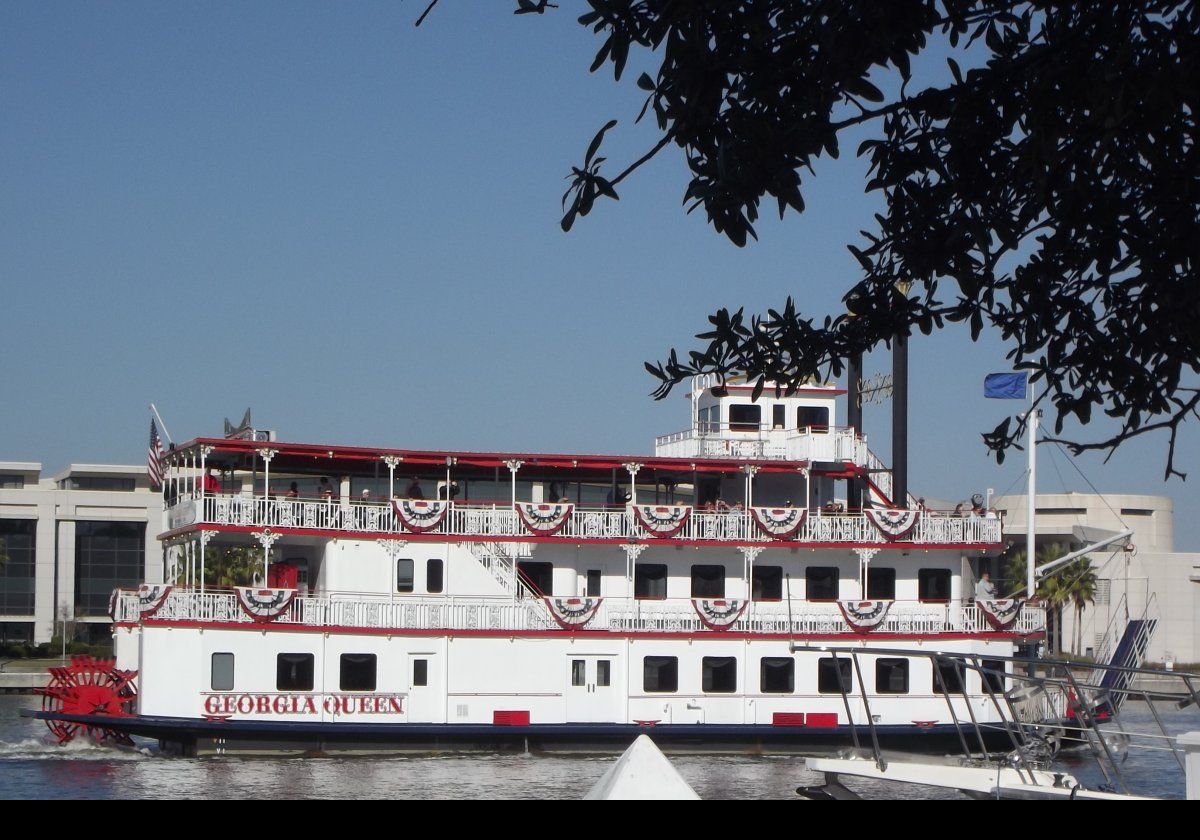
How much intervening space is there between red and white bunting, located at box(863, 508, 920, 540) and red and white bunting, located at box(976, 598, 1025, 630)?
211 cm

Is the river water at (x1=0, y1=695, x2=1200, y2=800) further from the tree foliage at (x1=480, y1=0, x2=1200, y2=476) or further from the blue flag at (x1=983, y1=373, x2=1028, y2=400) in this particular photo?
the tree foliage at (x1=480, y1=0, x2=1200, y2=476)

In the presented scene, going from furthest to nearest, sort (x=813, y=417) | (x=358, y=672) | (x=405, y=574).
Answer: (x=813, y=417) → (x=405, y=574) → (x=358, y=672)

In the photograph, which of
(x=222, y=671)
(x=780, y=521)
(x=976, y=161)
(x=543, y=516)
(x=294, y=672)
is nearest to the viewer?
(x=976, y=161)

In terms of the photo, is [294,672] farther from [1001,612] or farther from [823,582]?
[1001,612]

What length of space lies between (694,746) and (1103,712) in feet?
27.7

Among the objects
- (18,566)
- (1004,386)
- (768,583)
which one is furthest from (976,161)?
(18,566)

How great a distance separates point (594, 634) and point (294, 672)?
5.41m

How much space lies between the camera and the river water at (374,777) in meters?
22.2

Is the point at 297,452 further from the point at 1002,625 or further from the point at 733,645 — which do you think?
the point at 1002,625

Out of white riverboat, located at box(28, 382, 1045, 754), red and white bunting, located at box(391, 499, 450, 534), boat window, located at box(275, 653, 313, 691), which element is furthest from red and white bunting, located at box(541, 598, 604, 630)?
boat window, located at box(275, 653, 313, 691)

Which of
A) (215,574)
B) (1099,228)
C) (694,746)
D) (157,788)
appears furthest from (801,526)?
(215,574)

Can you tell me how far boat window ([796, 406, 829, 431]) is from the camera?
30.8m

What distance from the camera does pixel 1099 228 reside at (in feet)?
22.5

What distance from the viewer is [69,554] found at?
7300cm
